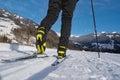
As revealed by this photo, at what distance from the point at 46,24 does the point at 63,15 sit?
72 centimetres

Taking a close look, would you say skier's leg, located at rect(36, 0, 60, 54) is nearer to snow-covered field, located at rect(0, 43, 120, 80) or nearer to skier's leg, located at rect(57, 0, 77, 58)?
skier's leg, located at rect(57, 0, 77, 58)

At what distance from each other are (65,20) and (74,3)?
44 cm

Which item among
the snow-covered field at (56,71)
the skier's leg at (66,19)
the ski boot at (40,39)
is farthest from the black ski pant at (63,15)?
the snow-covered field at (56,71)

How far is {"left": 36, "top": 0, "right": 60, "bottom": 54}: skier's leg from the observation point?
4.31 meters

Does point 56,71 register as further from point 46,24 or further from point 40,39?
point 46,24

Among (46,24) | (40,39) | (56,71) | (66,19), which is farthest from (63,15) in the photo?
(56,71)

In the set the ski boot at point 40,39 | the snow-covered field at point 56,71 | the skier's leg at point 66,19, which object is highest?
the skier's leg at point 66,19

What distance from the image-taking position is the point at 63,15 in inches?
203

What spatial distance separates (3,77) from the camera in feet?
6.82

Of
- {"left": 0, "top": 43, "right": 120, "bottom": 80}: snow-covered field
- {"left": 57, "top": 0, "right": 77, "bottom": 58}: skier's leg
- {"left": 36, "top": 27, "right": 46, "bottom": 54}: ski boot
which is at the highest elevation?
{"left": 57, "top": 0, "right": 77, "bottom": 58}: skier's leg

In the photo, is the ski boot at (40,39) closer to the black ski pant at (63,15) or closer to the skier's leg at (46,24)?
the skier's leg at (46,24)

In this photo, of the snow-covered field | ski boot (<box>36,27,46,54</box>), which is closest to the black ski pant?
ski boot (<box>36,27,46,54</box>)

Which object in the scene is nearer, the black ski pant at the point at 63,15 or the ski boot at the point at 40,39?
the ski boot at the point at 40,39

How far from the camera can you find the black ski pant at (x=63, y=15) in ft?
15.4
